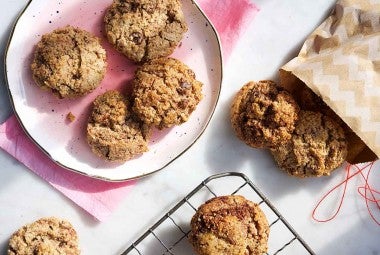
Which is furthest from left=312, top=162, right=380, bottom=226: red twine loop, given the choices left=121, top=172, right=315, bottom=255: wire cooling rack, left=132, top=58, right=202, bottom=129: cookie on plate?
left=132, top=58, right=202, bottom=129: cookie on plate

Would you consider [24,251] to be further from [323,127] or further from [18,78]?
[323,127]

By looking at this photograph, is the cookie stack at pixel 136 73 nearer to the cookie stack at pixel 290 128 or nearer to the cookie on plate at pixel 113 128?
the cookie on plate at pixel 113 128

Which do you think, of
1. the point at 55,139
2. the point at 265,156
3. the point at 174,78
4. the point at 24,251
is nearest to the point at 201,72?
the point at 174,78

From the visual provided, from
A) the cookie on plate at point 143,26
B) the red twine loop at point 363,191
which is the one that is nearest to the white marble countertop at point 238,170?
the red twine loop at point 363,191

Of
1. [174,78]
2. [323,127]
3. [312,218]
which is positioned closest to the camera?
[174,78]

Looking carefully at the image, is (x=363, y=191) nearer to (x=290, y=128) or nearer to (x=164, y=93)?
(x=290, y=128)

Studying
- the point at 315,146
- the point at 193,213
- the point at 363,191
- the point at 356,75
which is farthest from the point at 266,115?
the point at 363,191
